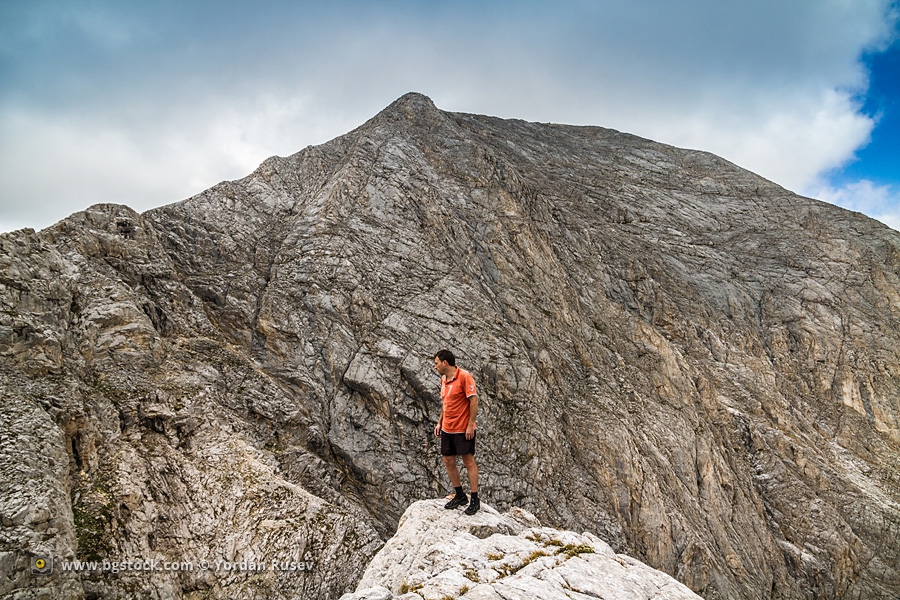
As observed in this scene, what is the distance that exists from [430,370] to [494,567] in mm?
11681

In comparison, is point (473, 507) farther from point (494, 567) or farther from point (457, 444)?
point (494, 567)

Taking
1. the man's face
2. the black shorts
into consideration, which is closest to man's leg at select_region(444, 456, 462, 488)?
the black shorts

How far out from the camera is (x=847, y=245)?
3403 centimetres

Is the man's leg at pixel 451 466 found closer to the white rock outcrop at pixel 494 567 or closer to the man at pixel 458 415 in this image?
the man at pixel 458 415

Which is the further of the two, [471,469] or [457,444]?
[471,469]

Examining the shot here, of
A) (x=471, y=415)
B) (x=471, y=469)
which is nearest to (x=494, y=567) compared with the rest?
(x=471, y=469)

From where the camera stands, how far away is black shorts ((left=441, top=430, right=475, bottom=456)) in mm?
9055

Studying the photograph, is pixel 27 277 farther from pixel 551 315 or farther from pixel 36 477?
pixel 551 315

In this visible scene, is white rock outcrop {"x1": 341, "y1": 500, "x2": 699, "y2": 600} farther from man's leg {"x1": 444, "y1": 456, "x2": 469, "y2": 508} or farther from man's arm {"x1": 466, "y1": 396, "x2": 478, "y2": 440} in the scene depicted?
man's arm {"x1": 466, "y1": 396, "x2": 478, "y2": 440}

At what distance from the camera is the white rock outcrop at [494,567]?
6426 mm

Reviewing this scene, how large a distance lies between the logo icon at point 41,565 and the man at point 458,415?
7.56m

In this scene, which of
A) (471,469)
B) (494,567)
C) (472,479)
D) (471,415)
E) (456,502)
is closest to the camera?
(494,567)

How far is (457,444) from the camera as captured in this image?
9.13 metres

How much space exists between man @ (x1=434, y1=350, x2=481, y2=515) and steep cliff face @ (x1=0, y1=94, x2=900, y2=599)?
481 centimetres
